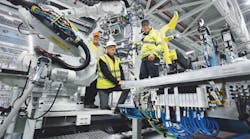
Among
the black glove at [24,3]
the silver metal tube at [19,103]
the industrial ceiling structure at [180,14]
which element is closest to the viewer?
the silver metal tube at [19,103]

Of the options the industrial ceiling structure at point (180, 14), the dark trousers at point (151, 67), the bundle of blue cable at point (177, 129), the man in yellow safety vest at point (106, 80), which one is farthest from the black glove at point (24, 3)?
the industrial ceiling structure at point (180, 14)

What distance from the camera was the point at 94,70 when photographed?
1857 mm

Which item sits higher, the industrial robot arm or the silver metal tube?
the industrial robot arm

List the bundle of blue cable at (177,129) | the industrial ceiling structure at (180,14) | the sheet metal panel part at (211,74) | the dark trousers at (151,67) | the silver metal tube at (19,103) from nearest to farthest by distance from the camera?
the sheet metal panel part at (211,74) → the silver metal tube at (19,103) → the bundle of blue cable at (177,129) → the dark trousers at (151,67) → the industrial ceiling structure at (180,14)

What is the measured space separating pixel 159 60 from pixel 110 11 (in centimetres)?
121

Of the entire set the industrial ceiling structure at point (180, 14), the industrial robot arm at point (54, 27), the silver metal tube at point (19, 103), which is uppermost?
the industrial ceiling structure at point (180, 14)

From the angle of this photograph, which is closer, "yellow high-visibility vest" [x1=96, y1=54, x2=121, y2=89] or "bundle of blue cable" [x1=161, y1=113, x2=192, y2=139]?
"bundle of blue cable" [x1=161, y1=113, x2=192, y2=139]

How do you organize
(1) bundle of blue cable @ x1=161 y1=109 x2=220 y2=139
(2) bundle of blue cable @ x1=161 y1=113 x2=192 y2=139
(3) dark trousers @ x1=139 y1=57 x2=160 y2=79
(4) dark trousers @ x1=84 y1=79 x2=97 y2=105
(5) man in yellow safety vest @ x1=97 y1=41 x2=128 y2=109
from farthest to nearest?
(4) dark trousers @ x1=84 y1=79 x2=97 y2=105 → (3) dark trousers @ x1=139 y1=57 x2=160 y2=79 → (5) man in yellow safety vest @ x1=97 y1=41 x2=128 y2=109 → (2) bundle of blue cable @ x1=161 y1=113 x2=192 y2=139 → (1) bundle of blue cable @ x1=161 y1=109 x2=220 y2=139

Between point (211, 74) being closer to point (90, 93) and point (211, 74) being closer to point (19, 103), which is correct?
point (19, 103)

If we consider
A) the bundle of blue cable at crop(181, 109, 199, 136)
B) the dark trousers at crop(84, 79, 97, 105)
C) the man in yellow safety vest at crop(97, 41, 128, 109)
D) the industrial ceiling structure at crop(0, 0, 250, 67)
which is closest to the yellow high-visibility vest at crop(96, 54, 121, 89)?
the man in yellow safety vest at crop(97, 41, 128, 109)

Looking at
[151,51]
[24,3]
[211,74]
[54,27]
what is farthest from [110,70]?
[211,74]

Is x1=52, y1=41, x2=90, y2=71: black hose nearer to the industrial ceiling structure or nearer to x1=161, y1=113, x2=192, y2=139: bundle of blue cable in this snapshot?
x1=161, y1=113, x2=192, y2=139: bundle of blue cable

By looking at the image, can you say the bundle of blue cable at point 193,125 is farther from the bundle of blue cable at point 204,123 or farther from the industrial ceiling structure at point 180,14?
the industrial ceiling structure at point 180,14

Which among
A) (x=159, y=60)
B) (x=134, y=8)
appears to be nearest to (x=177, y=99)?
(x=159, y=60)
